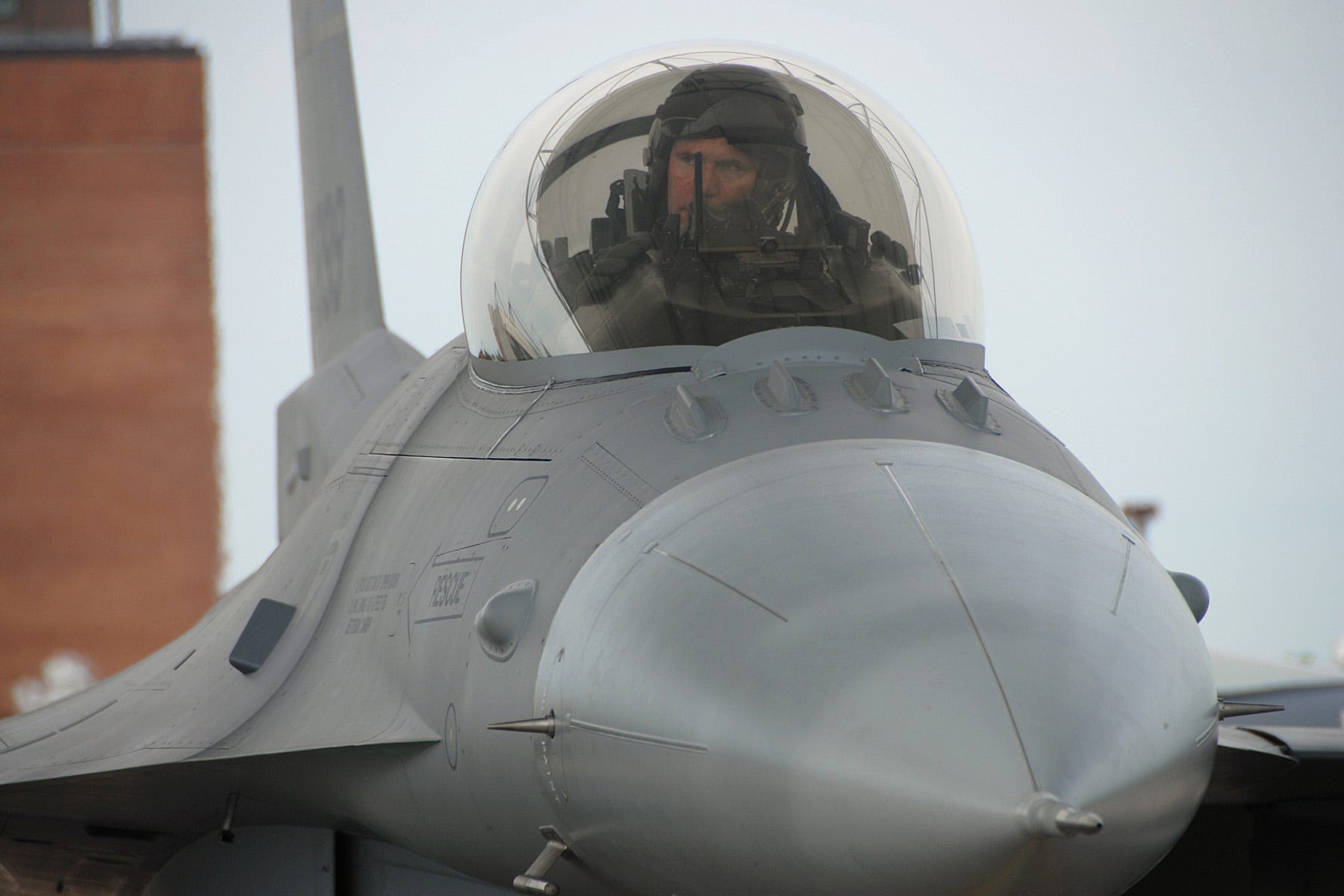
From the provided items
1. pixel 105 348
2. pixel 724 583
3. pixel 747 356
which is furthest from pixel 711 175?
pixel 105 348

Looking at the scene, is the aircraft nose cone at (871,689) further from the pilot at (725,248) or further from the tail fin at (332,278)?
the tail fin at (332,278)

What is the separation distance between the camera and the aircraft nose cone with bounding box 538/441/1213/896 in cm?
210

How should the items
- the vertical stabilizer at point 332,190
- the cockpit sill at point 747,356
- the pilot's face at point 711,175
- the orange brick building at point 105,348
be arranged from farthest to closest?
1. the orange brick building at point 105,348
2. the vertical stabilizer at point 332,190
3. the pilot's face at point 711,175
4. the cockpit sill at point 747,356

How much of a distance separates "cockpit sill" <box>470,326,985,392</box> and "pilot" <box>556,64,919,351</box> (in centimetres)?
5

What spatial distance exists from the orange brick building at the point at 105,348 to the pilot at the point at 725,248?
2135cm

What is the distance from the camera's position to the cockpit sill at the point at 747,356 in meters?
3.18

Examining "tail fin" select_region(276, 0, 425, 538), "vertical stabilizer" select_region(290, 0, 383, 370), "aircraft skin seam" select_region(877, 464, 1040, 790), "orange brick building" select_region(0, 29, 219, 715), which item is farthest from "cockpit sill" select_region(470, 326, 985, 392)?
"orange brick building" select_region(0, 29, 219, 715)

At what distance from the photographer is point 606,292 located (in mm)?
3494

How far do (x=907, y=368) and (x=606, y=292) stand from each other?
0.77 m

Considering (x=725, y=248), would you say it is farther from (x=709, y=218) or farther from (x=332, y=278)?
(x=332, y=278)

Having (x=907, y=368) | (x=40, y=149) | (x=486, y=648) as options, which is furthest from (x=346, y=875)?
(x=40, y=149)

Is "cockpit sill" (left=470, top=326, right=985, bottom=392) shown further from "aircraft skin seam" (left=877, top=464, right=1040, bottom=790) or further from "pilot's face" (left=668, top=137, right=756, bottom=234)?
"aircraft skin seam" (left=877, top=464, right=1040, bottom=790)

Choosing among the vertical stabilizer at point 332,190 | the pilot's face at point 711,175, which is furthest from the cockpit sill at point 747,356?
the vertical stabilizer at point 332,190

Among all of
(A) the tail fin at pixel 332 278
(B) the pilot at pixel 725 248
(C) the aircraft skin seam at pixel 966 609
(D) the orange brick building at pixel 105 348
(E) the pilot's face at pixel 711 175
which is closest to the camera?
(C) the aircraft skin seam at pixel 966 609
